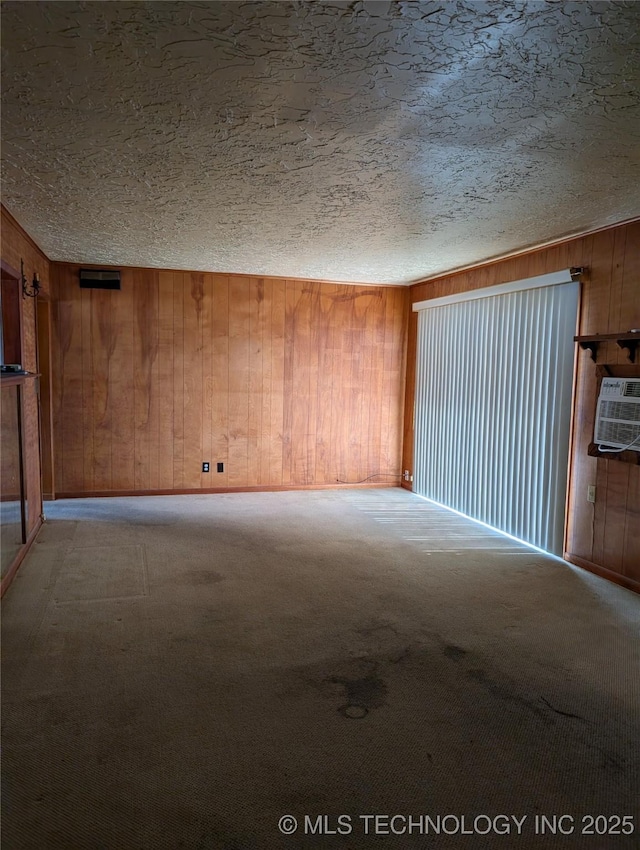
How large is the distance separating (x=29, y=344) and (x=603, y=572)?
4.64 meters

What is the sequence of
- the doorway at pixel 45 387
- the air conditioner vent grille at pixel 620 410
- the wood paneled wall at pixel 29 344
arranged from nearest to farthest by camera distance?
the air conditioner vent grille at pixel 620 410
the wood paneled wall at pixel 29 344
the doorway at pixel 45 387

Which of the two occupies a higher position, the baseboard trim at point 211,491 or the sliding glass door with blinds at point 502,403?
the sliding glass door with blinds at point 502,403

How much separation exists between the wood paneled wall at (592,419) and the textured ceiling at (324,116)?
0.23 m

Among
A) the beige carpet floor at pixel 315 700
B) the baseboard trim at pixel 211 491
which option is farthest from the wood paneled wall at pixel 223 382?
the beige carpet floor at pixel 315 700

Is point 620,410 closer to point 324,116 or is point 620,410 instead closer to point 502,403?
point 502,403

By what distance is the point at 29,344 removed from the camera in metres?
4.80

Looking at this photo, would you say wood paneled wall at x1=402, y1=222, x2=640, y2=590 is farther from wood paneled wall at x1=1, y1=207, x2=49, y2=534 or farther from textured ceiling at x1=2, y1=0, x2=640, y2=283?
wood paneled wall at x1=1, y1=207, x2=49, y2=534

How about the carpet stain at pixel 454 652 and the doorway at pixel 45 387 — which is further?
the doorway at pixel 45 387

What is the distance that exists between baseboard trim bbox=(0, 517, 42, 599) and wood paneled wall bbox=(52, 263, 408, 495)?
1428 millimetres

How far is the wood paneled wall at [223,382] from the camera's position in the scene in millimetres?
5965

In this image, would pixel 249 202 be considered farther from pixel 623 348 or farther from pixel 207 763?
pixel 207 763

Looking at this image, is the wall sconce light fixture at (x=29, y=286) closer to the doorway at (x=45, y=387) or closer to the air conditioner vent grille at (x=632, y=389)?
the doorway at (x=45, y=387)

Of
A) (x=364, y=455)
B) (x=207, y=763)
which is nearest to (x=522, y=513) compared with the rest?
(x=364, y=455)

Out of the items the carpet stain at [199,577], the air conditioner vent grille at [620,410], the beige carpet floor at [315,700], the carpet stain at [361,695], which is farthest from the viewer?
the carpet stain at [199,577]
